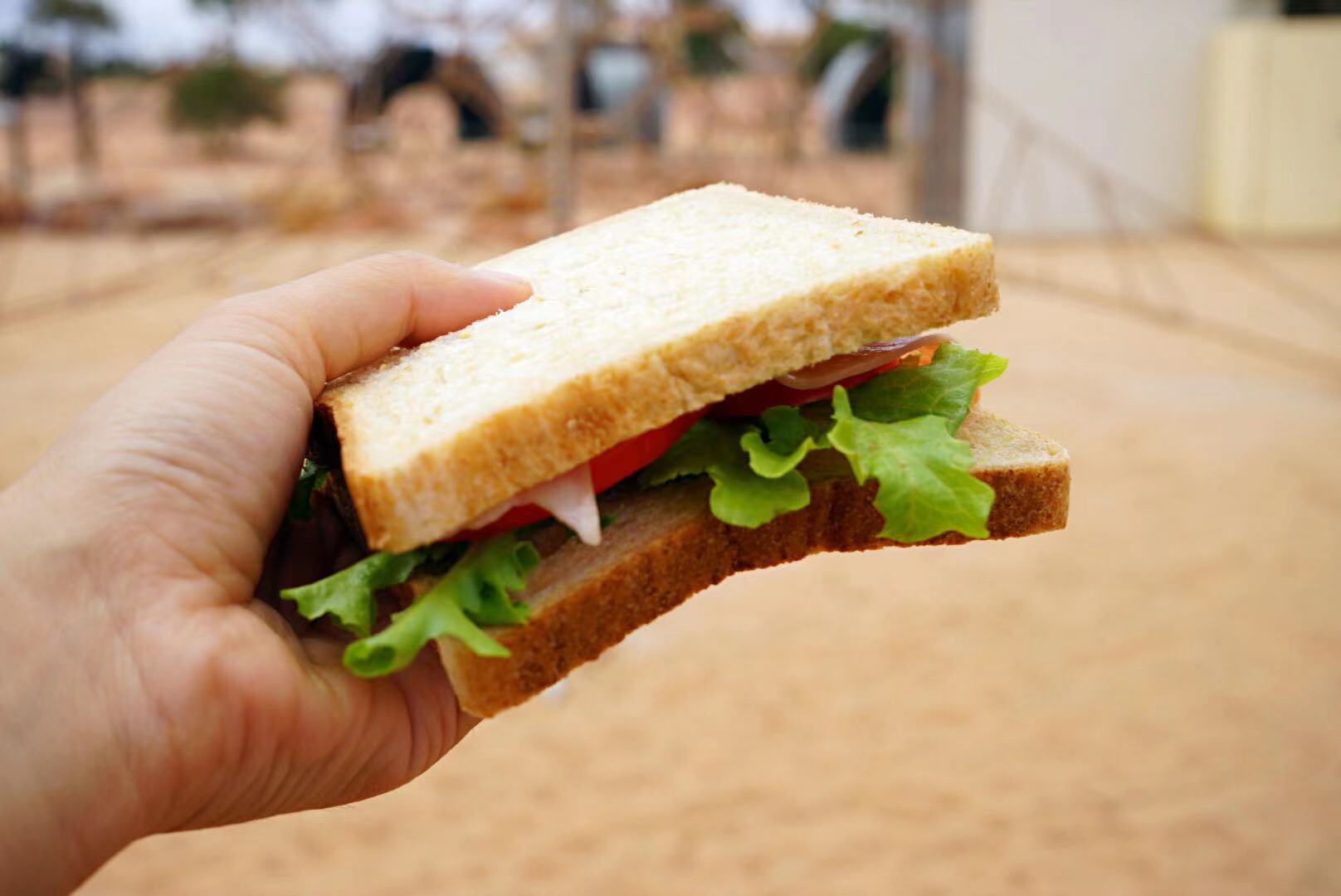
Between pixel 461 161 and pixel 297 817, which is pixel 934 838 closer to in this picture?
pixel 297 817

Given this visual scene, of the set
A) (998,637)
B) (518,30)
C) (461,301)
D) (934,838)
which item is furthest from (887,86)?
(461,301)

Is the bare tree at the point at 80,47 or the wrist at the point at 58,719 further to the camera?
the bare tree at the point at 80,47

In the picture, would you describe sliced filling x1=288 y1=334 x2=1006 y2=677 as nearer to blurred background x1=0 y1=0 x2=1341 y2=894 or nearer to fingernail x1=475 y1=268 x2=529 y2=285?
fingernail x1=475 y1=268 x2=529 y2=285

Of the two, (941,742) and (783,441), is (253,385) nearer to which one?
(783,441)

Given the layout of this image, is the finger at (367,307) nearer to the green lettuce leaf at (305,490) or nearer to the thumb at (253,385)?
the thumb at (253,385)

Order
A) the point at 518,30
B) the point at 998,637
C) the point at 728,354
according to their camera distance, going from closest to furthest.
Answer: the point at 728,354
the point at 998,637
the point at 518,30

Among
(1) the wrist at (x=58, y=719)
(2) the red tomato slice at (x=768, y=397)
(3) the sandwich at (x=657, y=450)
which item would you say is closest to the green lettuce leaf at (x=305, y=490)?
(3) the sandwich at (x=657, y=450)

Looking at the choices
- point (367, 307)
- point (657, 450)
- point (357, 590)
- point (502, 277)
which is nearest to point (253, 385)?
point (367, 307)
